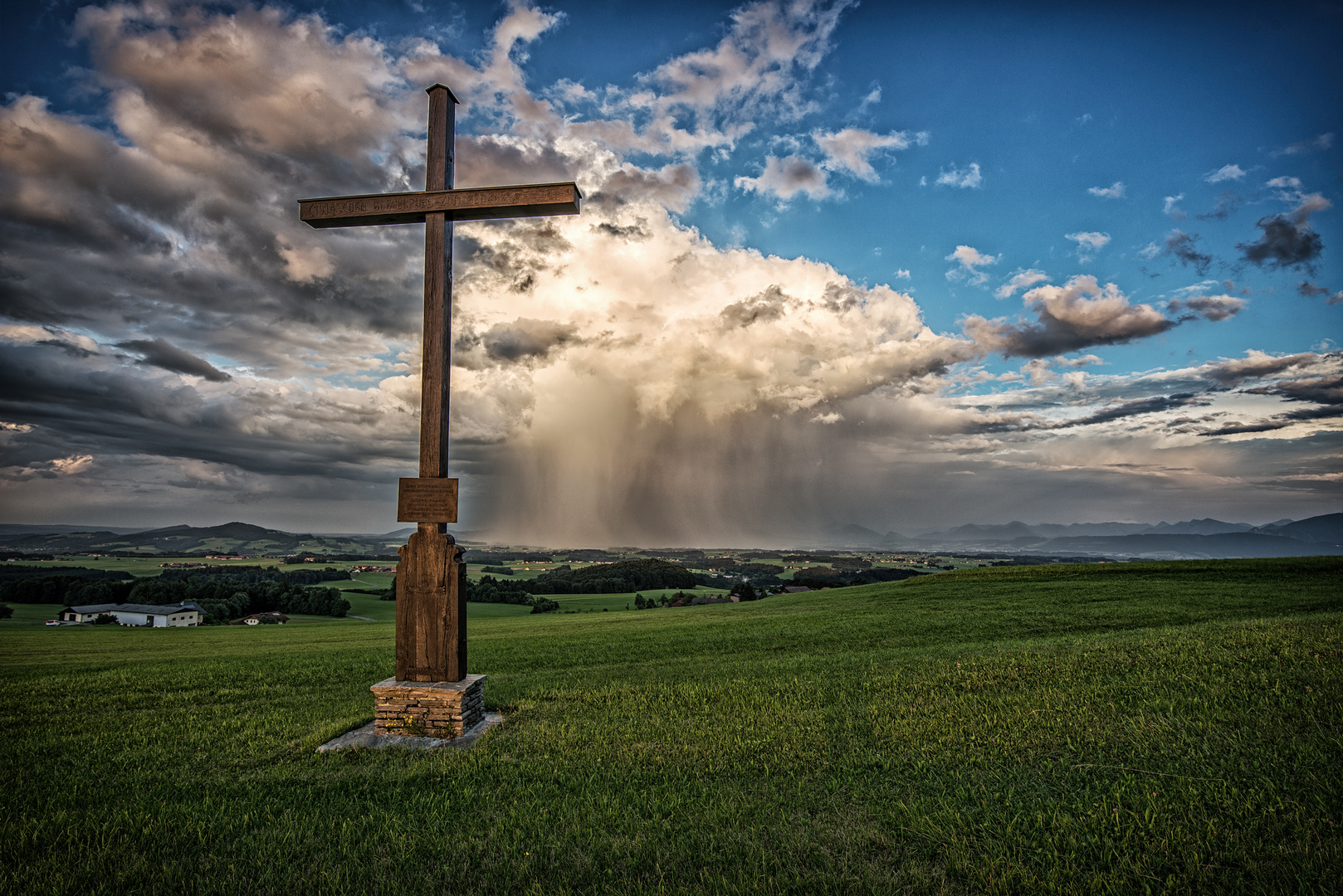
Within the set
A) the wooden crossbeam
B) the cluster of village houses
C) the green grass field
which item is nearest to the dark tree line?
the cluster of village houses

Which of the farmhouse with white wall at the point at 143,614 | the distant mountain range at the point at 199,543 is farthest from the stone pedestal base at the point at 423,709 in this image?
the distant mountain range at the point at 199,543

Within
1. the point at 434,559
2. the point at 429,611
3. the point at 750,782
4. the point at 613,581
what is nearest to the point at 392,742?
the point at 429,611

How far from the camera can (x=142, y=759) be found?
6.38m

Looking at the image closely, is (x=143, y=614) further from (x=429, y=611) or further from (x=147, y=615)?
(x=429, y=611)

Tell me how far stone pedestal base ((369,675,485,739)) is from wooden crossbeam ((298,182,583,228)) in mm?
6167

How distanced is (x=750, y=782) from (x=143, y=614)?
6597cm

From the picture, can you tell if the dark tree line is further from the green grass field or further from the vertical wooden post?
the vertical wooden post

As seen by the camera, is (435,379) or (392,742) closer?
(392,742)

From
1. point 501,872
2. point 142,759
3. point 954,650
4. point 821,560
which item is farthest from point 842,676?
point 821,560

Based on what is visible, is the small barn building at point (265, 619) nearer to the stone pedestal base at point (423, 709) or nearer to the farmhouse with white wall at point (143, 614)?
the farmhouse with white wall at point (143, 614)

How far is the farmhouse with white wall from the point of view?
4781cm

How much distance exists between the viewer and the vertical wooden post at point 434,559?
23.2 ft

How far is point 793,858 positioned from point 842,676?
627 centimetres

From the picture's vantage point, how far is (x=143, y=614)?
5022cm
